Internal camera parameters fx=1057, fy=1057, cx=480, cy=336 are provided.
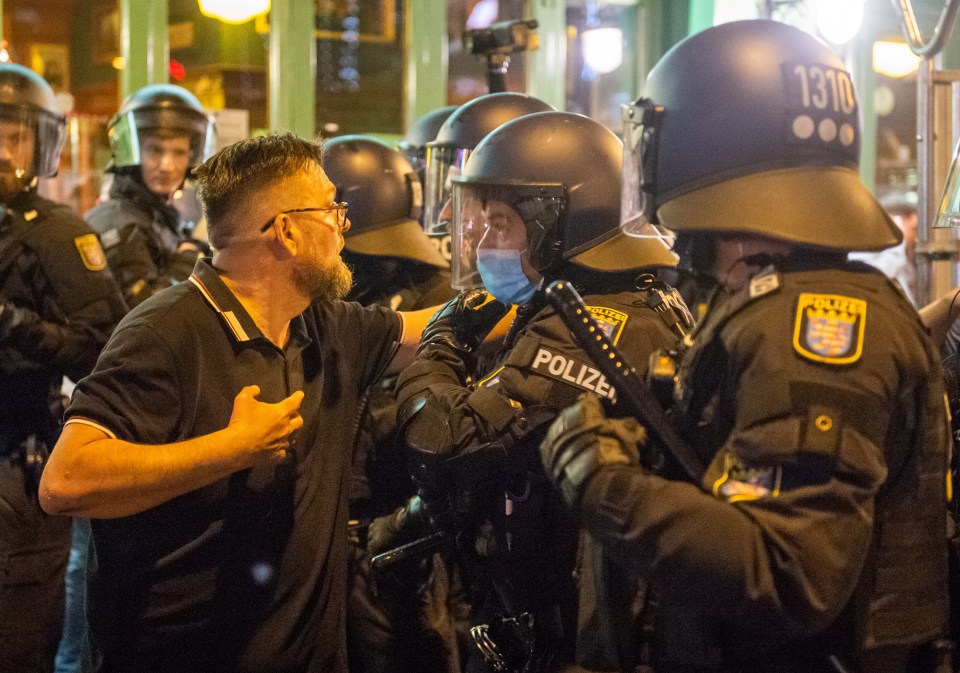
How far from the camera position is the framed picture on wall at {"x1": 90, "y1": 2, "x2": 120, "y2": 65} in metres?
7.34

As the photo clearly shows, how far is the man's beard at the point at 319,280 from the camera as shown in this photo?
2477 millimetres

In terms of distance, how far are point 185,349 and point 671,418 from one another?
41.1 inches

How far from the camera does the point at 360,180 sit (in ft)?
13.2

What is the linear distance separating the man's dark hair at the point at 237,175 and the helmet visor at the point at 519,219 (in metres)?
0.49

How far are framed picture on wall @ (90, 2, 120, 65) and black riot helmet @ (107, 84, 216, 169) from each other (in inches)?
96.6

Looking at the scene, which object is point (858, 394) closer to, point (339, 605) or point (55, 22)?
point (339, 605)

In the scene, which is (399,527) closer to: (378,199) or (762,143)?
(378,199)

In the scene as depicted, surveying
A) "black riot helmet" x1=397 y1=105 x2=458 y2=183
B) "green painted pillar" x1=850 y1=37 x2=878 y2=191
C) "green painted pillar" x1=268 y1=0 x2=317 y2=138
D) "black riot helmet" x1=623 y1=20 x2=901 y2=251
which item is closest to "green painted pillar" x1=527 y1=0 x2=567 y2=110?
"green painted pillar" x1=268 y1=0 x2=317 y2=138

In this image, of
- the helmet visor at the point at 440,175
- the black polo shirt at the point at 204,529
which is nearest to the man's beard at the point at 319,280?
the black polo shirt at the point at 204,529

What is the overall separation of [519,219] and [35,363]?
6.19ft

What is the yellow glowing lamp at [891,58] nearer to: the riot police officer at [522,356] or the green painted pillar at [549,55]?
the green painted pillar at [549,55]

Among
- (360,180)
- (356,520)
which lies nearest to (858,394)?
(356,520)

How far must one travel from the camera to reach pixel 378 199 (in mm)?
4012

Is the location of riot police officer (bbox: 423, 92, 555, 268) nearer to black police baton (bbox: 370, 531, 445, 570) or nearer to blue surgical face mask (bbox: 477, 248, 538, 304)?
blue surgical face mask (bbox: 477, 248, 538, 304)
